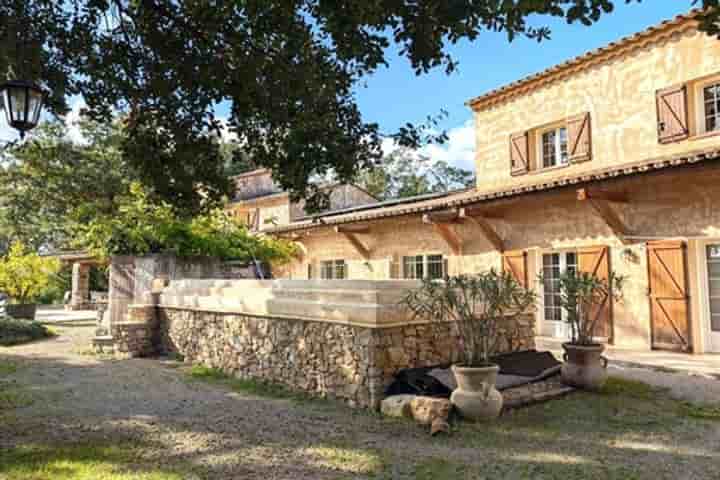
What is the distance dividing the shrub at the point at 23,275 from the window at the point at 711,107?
53.7 ft

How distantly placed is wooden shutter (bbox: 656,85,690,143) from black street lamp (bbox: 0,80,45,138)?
9.63 meters

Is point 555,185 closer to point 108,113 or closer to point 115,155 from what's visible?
point 108,113

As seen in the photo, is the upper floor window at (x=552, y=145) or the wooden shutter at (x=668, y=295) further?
the upper floor window at (x=552, y=145)

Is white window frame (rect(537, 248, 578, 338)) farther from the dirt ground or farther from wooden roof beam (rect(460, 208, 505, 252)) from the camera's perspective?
the dirt ground

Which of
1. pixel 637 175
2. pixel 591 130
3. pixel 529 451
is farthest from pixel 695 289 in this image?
pixel 529 451

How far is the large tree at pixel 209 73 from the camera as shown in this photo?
188 inches

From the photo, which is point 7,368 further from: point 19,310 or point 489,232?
point 489,232

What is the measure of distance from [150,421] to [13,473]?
147 centimetres

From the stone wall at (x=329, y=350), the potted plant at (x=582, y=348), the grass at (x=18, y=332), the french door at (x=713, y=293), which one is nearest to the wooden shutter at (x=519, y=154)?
the french door at (x=713, y=293)

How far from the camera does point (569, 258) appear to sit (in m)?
10.1

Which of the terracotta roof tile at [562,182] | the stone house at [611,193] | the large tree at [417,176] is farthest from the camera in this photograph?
the large tree at [417,176]

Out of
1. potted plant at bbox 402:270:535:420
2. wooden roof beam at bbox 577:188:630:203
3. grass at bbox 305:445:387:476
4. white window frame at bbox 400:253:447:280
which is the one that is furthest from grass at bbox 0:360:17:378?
wooden roof beam at bbox 577:188:630:203

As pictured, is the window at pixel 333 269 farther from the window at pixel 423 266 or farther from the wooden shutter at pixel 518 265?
the wooden shutter at pixel 518 265

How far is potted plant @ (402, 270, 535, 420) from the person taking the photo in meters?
4.86
